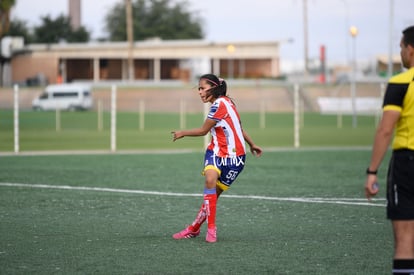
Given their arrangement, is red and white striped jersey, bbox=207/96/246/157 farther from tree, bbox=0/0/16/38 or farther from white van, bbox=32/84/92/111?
white van, bbox=32/84/92/111

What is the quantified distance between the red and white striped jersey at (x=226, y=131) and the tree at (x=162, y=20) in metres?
98.8

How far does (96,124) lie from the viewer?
4841cm

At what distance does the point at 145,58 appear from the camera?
85.8m

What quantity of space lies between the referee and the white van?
191 ft

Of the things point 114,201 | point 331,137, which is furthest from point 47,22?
point 114,201

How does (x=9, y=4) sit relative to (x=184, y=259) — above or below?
above

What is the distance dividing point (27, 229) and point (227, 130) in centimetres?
273

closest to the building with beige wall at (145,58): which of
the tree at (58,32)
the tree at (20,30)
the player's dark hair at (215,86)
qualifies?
the tree at (58,32)

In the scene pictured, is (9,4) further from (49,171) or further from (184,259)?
(184,259)

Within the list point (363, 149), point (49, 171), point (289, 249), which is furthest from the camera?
point (363, 149)

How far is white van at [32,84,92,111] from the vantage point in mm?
63562

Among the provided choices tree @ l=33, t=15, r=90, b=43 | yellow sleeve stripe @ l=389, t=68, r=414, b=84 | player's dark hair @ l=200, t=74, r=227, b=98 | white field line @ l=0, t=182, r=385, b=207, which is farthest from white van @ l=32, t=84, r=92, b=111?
yellow sleeve stripe @ l=389, t=68, r=414, b=84

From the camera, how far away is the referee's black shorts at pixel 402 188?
20.4 ft

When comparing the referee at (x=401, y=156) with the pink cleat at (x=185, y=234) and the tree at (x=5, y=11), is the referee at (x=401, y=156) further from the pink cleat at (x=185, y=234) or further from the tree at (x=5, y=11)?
the tree at (x=5, y=11)
